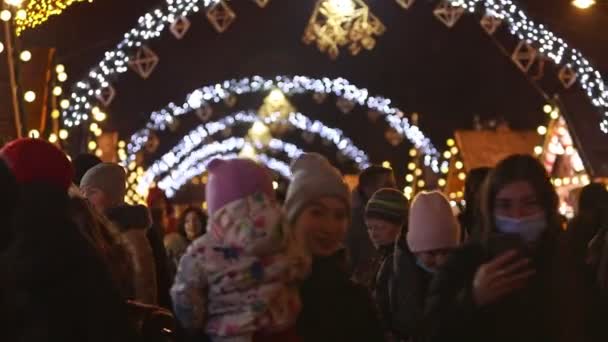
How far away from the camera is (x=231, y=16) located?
23953mm

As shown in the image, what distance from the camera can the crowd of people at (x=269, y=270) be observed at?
5.57 m

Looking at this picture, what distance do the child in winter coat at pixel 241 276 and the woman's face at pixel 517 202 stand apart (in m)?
0.89

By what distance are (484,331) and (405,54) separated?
4551cm

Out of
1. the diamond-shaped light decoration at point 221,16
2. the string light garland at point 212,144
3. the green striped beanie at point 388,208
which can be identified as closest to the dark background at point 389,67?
the string light garland at point 212,144

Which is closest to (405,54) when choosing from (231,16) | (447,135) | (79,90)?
(447,135)

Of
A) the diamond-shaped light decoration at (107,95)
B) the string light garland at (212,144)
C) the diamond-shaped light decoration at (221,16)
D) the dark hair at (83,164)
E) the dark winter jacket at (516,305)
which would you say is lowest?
the dark winter jacket at (516,305)

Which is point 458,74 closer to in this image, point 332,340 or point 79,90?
point 79,90

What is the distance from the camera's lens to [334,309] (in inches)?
255

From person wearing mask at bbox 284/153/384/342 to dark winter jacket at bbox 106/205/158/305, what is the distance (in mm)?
2163

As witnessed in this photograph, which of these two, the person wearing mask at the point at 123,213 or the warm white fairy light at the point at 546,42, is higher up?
the warm white fairy light at the point at 546,42

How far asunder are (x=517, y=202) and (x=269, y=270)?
1.10 metres

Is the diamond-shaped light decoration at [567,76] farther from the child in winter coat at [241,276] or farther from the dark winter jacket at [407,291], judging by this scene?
the child in winter coat at [241,276]

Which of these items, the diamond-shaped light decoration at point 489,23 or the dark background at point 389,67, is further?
the dark background at point 389,67

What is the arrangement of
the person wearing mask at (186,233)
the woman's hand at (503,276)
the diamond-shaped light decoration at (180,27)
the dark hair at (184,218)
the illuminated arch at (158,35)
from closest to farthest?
the woman's hand at (503,276) → the person wearing mask at (186,233) → the dark hair at (184,218) → the illuminated arch at (158,35) → the diamond-shaped light decoration at (180,27)
